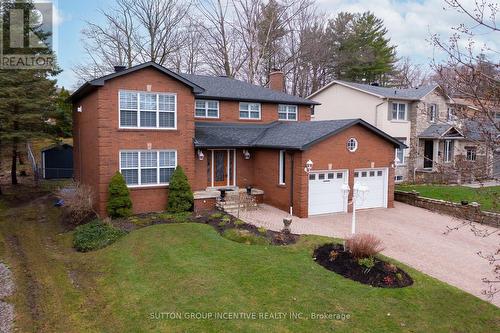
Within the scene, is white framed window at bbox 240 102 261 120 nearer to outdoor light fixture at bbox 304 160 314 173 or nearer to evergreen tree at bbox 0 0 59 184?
outdoor light fixture at bbox 304 160 314 173

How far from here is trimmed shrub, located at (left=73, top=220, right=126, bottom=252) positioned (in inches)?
500

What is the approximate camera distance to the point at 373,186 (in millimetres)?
18688

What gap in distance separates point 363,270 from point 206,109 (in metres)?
13.2

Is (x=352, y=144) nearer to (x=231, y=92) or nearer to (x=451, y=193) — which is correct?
(x=231, y=92)

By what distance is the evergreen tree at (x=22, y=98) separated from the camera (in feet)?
68.3

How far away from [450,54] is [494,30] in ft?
1.84

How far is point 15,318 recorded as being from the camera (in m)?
8.01

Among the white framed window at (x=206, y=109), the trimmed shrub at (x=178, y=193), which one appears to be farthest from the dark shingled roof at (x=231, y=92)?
the trimmed shrub at (x=178, y=193)

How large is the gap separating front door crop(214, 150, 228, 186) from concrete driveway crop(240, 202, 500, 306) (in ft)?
9.10

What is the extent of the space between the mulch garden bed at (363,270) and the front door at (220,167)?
8891mm

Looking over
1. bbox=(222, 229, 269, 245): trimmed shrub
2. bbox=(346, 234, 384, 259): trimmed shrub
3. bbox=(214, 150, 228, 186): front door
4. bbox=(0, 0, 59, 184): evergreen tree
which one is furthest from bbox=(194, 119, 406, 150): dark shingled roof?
bbox=(0, 0, 59, 184): evergreen tree

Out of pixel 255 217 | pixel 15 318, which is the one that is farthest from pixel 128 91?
pixel 15 318

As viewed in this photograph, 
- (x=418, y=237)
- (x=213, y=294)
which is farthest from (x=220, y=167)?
(x=213, y=294)

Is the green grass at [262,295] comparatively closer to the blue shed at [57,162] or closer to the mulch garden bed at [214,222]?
the mulch garden bed at [214,222]
